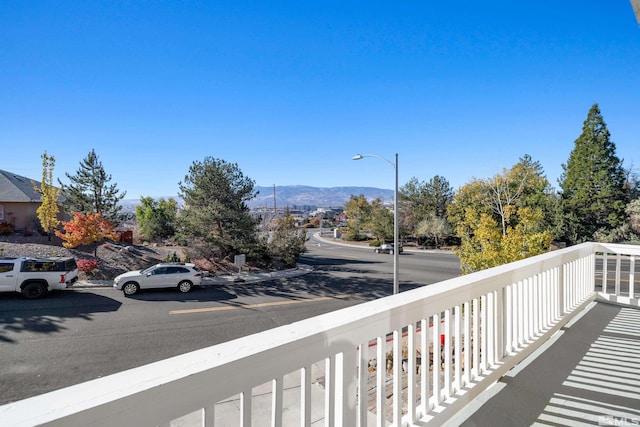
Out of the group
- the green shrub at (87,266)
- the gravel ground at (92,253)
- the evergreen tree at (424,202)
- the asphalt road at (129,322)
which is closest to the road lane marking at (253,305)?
the asphalt road at (129,322)

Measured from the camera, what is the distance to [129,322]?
33.8 feet

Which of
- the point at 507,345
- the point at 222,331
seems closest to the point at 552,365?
the point at 507,345

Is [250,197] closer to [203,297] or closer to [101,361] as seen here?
[203,297]

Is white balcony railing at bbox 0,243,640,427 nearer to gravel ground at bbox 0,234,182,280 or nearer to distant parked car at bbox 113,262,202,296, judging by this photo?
distant parked car at bbox 113,262,202,296

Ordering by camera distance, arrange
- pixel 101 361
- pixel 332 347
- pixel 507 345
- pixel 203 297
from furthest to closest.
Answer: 1. pixel 203 297
2. pixel 101 361
3. pixel 507 345
4. pixel 332 347

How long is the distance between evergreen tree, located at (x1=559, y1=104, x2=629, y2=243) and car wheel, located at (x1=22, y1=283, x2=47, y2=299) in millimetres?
35761

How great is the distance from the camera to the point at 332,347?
135cm

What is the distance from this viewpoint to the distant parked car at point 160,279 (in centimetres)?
1366

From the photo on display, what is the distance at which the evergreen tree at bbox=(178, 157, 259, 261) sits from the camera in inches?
Answer: 730

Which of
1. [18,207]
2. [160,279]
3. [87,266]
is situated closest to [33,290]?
[87,266]

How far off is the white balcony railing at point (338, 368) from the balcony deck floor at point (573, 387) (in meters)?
0.12

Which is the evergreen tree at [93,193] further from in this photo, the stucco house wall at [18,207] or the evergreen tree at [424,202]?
the evergreen tree at [424,202]

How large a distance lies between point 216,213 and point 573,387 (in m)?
17.6

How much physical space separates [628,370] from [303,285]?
14232 millimetres
